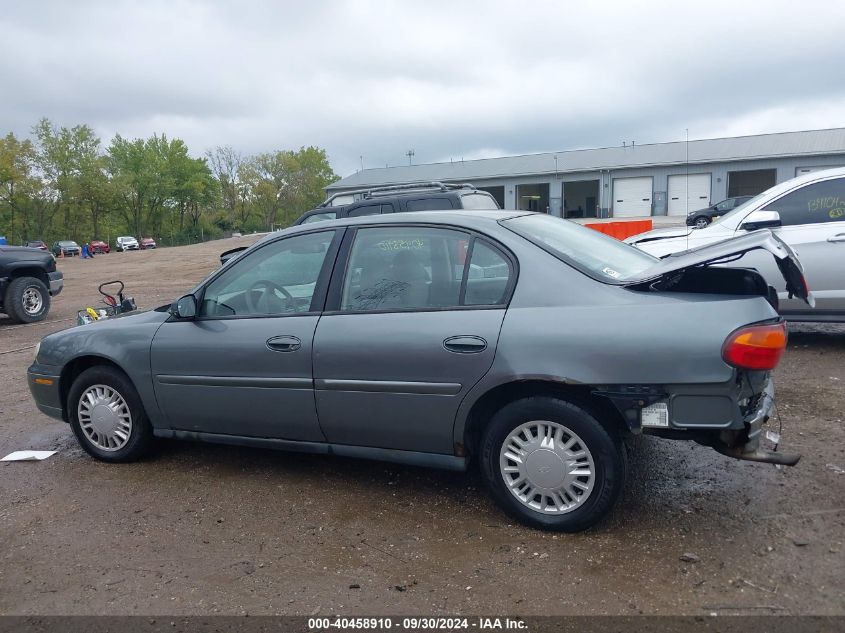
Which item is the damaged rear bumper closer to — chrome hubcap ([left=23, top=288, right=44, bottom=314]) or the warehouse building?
chrome hubcap ([left=23, top=288, right=44, bottom=314])

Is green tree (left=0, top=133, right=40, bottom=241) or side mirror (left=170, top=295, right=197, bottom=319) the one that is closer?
side mirror (left=170, top=295, right=197, bottom=319)

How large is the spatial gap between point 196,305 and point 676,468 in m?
3.11

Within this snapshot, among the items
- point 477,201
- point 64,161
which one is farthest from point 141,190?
point 477,201

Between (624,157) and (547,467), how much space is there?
145 ft

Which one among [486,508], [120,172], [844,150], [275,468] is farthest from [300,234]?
[120,172]

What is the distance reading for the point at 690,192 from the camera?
40531 mm

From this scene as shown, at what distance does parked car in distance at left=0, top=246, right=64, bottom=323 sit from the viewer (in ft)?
38.9

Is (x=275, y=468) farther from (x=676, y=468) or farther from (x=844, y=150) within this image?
(x=844, y=150)

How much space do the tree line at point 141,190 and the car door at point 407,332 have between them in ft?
217

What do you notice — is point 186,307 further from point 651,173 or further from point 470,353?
point 651,173

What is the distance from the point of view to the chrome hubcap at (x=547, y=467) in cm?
326

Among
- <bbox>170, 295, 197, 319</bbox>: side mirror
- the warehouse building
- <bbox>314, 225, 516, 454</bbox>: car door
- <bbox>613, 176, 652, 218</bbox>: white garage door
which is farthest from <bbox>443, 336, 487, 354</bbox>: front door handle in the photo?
<bbox>613, 176, 652, 218</bbox>: white garage door

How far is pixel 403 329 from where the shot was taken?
Result: 3.53 m

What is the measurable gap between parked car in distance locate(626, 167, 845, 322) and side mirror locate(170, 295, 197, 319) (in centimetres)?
499
